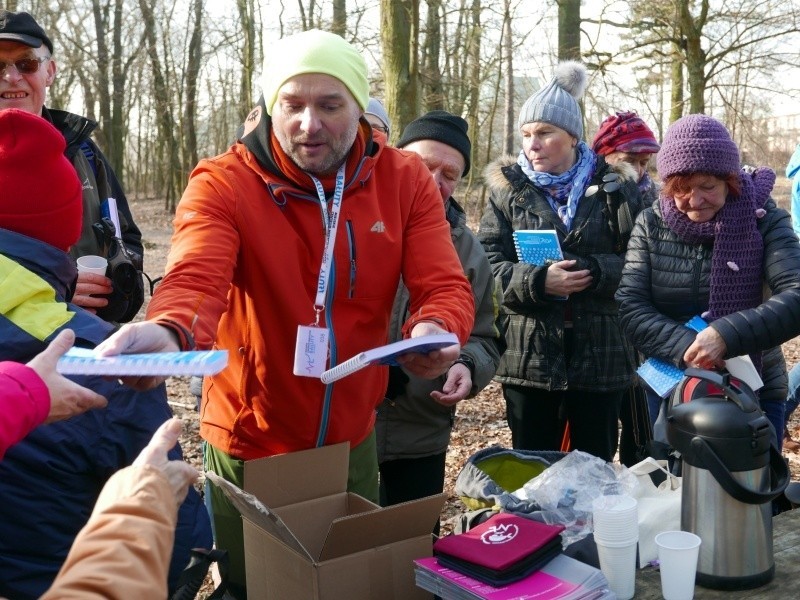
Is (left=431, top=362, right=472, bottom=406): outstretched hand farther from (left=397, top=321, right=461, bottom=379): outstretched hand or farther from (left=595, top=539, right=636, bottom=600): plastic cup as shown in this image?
(left=595, top=539, right=636, bottom=600): plastic cup

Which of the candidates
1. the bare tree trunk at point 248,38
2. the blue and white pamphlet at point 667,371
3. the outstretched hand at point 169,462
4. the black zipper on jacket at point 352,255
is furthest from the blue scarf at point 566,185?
the bare tree trunk at point 248,38

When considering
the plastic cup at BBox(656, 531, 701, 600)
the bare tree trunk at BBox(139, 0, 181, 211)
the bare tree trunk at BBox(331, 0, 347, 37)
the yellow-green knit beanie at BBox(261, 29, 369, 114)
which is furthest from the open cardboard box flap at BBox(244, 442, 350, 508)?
the bare tree trunk at BBox(139, 0, 181, 211)

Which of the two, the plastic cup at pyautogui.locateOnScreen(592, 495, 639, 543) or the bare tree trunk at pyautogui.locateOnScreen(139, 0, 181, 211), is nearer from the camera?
the plastic cup at pyautogui.locateOnScreen(592, 495, 639, 543)

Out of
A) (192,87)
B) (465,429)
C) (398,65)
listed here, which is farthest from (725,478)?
(192,87)

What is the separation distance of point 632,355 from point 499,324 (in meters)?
0.62

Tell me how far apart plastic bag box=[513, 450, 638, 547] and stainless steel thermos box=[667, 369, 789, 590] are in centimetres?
29

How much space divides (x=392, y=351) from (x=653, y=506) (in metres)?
0.89

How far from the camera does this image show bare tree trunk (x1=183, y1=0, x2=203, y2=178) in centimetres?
2513

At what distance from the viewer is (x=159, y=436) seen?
154 cm

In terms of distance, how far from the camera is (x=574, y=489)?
7.61 ft

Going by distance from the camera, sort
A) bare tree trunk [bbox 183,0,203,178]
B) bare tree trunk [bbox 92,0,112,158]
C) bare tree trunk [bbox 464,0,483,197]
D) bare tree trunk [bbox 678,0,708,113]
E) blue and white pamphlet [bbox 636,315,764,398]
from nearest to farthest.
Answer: blue and white pamphlet [bbox 636,315,764,398] < bare tree trunk [bbox 678,0,708,113] < bare tree trunk [bbox 464,0,483,197] < bare tree trunk [bbox 183,0,203,178] < bare tree trunk [bbox 92,0,112,158]

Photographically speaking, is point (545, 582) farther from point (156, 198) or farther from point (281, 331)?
point (156, 198)

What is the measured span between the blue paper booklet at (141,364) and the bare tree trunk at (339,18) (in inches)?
520

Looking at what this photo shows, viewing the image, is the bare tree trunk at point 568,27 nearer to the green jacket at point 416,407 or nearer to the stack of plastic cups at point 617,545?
the green jacket at point 416,407
